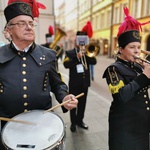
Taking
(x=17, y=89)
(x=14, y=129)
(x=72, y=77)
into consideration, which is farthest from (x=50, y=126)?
(x=72, y=77)

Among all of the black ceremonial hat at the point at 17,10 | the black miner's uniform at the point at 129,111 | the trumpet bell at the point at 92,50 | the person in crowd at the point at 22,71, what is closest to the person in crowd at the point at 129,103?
the black miner's uniform at the point at 129,111

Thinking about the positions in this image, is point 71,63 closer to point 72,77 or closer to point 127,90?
point 72,77

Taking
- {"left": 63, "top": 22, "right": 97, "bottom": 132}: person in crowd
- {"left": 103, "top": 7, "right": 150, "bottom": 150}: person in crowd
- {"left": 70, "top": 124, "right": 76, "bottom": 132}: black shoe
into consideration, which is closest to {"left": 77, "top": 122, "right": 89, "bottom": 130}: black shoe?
{"left": 63, "top": 22, "right": 97, "bottom": 132}: person in crowd

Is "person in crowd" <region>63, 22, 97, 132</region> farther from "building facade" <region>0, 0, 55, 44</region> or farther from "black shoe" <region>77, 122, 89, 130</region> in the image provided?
"building facade" <region>0, 0, 55, 44</region>

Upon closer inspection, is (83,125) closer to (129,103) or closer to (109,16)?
(129,103)

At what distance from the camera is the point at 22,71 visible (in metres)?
1.54

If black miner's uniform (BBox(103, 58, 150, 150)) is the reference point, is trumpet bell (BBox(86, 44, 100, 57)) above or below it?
above

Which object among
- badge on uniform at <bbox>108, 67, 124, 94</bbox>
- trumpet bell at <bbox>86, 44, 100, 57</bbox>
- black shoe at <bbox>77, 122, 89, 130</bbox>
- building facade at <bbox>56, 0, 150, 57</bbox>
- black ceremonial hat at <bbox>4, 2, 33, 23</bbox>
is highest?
building facade at <bbox>56, 0, 150, 57</bbox>

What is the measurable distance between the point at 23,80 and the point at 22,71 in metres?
0.08

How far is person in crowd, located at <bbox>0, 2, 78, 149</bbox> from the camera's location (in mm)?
1509

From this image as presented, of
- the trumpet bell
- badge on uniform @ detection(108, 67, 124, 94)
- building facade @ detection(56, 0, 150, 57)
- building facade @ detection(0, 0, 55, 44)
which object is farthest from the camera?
building facade @ detection(56, 0, 150, 57)

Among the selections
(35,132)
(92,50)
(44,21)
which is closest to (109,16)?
(44,21)

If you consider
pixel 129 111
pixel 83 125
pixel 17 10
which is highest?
pixel 17 10

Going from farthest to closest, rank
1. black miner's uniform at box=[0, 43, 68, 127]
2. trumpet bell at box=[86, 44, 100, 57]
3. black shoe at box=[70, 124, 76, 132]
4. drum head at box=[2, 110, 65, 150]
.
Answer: trumpet bell at box=[86, 44, 100, 57], black shoe at box=[70, 124, 76, 132], black miner's uniform at box=[0, 43, 68, 127], drum head at box=[2, 110, 65, 150]
